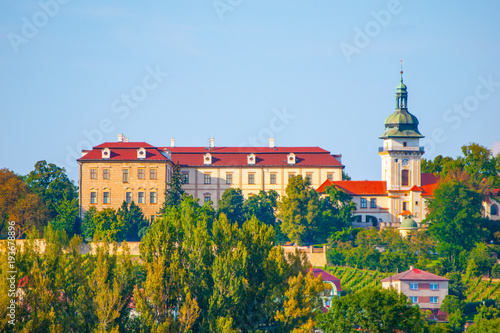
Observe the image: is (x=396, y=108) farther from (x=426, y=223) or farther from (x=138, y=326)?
(x=138, y=326)

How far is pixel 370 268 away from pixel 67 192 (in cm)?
2718

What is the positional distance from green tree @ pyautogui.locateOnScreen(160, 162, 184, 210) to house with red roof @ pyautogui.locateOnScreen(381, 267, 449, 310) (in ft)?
67.7

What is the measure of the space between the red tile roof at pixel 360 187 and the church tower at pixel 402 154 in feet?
2.24

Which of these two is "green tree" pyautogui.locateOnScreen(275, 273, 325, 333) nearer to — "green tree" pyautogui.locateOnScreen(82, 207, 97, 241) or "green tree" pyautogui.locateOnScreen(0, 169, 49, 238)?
"green tree" pyautogui.locateOnScreen(82, 207, 97, 241)

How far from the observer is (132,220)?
7988cm

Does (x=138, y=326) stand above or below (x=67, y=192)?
below

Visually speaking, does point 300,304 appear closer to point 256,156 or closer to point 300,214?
point 300,214

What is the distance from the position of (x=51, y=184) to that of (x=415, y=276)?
33587 millimetres

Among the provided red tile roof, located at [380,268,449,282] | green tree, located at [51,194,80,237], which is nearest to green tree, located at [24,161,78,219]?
green tree, located at [51,194,80,237]

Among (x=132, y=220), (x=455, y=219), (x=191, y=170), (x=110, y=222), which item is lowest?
(x=110, y=222)

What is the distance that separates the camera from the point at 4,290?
4216 centimetres

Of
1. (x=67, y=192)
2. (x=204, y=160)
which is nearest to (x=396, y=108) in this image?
(x=204, y=160)

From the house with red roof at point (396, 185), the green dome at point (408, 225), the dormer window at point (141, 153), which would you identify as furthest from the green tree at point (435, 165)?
the dormer window at point (141, 153)

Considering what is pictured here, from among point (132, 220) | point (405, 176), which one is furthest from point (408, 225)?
point (132, 220)
